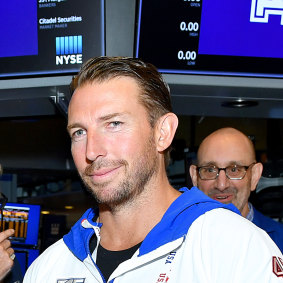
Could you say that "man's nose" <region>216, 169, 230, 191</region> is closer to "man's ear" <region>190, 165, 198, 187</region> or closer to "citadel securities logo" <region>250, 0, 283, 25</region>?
"man's ear" <region>190, 165, 198, 187</region>

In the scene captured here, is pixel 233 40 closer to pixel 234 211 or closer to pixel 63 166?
pixel 234 211

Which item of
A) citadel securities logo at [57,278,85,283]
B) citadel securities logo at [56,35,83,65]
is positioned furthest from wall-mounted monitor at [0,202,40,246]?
citadel securities logo at [57,278,85,283]

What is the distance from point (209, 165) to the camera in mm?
3047

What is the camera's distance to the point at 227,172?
118 inches

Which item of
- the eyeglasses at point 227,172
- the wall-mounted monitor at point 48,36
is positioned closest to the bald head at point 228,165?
the eyeglasses at point 227,172

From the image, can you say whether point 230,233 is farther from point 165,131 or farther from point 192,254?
point 165,131

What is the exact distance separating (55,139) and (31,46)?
2.64 metres

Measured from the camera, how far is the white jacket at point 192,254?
138 centimetres

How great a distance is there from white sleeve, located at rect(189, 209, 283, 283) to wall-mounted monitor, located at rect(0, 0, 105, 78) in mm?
1473

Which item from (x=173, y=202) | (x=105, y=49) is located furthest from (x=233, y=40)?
(x=173, y=202)

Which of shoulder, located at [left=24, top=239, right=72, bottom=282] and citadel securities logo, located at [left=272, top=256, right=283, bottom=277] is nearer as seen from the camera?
citadel securities logo, located at [left=272, top=256, right=283, bottom=277]

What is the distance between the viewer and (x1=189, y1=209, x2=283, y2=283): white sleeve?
53.6 inches

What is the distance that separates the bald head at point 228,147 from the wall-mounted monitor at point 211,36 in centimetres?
41

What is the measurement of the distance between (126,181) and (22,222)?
1805mm
